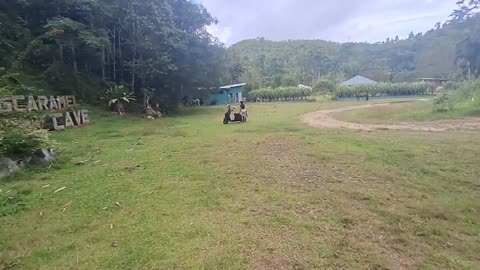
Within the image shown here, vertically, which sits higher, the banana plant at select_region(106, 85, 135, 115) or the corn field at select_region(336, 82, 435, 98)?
the corn field at select_region(336, 82, 435, 98)

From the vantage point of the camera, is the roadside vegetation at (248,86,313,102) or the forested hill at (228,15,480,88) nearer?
the roadside vegetation at (248,86,313,102)

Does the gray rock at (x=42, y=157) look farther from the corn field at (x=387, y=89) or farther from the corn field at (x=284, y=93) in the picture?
the corn field at (x=387, y=89)

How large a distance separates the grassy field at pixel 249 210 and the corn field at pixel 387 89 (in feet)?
98.1

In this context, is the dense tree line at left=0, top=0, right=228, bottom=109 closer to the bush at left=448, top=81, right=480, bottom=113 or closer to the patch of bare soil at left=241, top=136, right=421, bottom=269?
the patch of bare soil at left=241, top=136, right=421, bottom=269

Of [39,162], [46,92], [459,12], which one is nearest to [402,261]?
[39,162]

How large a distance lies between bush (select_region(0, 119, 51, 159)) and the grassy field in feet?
1.70

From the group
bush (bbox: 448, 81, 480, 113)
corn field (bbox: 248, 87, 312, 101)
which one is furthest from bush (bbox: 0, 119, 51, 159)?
corn field (bbox: 248, 87, 312, 101)

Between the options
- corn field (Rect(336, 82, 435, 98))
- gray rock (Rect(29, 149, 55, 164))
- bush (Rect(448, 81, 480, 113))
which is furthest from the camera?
corn field (Rect(336, 82, 435, 98))

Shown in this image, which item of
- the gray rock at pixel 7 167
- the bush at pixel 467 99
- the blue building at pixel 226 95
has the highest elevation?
the blue building at pixel 226 95

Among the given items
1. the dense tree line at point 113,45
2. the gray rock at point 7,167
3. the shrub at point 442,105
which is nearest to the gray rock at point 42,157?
the gray rock at point 7,167

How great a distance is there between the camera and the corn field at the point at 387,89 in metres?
36.7

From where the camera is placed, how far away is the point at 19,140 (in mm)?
6402

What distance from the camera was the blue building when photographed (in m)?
34.7

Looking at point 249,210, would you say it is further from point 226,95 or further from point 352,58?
point 352,58
